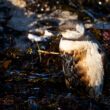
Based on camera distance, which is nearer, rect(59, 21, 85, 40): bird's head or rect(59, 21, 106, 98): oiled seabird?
rect(59, 21, 106, 98): oiled seabird

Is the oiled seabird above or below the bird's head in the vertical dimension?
below

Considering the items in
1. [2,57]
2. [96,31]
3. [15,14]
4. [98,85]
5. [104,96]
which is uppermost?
[15,14]

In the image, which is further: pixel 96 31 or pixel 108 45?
pixel 96 31

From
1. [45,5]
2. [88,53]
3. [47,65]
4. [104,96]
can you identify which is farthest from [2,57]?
[45,5]

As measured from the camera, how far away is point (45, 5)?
679 cm

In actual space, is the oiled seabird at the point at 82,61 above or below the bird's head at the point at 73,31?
below

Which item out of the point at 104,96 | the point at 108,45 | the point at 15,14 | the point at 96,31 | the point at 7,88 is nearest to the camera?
the point at 104,96

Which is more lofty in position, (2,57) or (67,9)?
(67,9)

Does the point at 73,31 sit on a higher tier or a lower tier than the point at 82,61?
higher

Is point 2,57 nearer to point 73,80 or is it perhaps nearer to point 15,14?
point 73,80

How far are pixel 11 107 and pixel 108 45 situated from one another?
286cm

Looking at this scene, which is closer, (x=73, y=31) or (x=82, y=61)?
(x=82, y=61)

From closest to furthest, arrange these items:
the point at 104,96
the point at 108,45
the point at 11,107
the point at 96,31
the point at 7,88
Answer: the point at 11,107 < the point at 104,96 < the point at 7,88 < the point at 108,45 < the point at 96,31

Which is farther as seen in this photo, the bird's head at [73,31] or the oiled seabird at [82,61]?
the bird's head at [73,31]
